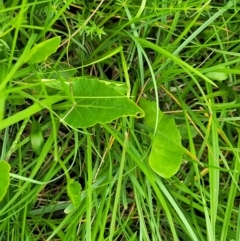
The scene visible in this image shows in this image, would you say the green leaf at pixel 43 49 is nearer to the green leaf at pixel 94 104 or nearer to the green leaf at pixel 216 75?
the green leaf at pixel 94 104

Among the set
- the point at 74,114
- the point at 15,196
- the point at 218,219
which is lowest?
the point at 218,219

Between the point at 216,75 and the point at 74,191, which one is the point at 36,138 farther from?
the point at 216,75

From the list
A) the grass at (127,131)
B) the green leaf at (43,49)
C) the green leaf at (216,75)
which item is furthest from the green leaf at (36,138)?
the green leaf at (216,75)

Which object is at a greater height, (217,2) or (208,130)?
(217,2)

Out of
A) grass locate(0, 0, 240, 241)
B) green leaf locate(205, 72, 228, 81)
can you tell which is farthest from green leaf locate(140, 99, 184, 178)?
green leaf locate(205, 72, 228, 81)

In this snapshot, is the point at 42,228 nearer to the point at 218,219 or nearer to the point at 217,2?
the point at 218,219

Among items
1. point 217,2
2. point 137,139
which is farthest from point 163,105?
point 217,2

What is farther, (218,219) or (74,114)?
(218,219)
